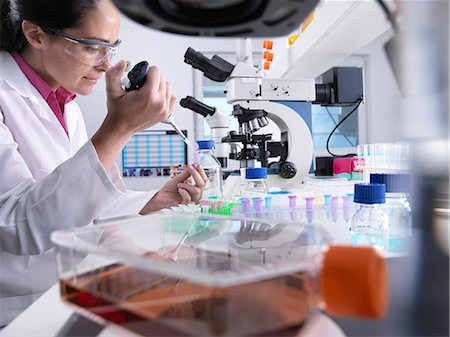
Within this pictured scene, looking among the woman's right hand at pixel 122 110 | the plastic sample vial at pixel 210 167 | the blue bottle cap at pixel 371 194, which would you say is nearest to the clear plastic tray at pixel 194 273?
the blue bottle cap at pixel 371 194

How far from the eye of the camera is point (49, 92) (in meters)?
1.07

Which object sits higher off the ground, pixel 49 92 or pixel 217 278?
pixel 49 92

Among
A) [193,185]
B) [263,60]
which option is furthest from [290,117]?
[263,60]

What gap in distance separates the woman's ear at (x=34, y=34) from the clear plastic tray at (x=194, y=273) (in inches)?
29.9

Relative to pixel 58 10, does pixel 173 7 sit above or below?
below

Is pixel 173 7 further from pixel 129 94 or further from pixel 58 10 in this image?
pixel 58 10

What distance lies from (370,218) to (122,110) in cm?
51

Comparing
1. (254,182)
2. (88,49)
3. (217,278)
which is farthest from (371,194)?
(88,49)

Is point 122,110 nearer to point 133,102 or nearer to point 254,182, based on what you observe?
point 133,102

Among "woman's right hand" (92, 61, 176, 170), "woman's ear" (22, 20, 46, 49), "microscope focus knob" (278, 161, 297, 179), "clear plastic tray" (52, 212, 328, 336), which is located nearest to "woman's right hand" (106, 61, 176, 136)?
"woman's right hand" (92, 61, 176, 170)

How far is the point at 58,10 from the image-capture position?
35.3 inches

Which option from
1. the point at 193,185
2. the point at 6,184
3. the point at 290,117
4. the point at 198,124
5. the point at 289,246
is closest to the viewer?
the point at 289,246

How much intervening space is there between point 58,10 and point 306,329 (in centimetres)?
97

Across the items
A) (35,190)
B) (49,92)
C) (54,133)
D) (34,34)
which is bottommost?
(35,190)
